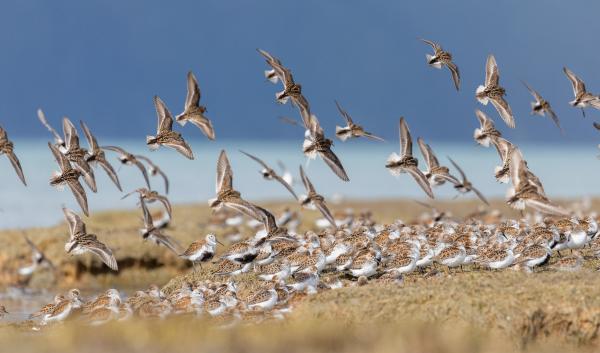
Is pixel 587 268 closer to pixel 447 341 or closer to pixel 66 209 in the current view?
pixel 447 341

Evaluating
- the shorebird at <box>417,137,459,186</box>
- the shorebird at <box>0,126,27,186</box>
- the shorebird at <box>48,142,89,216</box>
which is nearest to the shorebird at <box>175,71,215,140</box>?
the shorebird at <box>48,142,89,216</box>

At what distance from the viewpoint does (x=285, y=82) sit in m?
20.0

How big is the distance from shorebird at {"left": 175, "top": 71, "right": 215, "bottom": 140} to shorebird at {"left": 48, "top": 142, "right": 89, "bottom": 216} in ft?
7.43

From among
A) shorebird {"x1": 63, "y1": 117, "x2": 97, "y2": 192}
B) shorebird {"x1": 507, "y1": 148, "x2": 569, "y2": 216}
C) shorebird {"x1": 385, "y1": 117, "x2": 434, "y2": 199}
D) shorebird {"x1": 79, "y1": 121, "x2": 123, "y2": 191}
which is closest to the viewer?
shorebird {"x1": 507, "y1": 148, "x2": 569, "y2": 216}

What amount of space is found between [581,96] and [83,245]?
10.4m

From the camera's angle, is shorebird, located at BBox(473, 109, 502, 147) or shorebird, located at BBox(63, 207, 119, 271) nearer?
shorebird, located at BBox(63, 207, 119, 271)

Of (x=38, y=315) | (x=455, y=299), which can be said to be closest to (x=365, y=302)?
(x=455, y=299)

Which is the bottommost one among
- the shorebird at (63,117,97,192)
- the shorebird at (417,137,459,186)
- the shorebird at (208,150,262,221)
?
the shorebird at (208,150,262,221)

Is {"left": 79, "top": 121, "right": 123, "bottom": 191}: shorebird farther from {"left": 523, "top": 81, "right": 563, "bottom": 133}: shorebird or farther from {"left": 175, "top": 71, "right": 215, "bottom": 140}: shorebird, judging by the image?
{"left": 523, "top": 81, "right": 563, "bottom": 133}: shorebird

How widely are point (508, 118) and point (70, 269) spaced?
12486 mm

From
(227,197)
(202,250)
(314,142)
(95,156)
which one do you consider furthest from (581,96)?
(95,156)

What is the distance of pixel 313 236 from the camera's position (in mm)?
20188

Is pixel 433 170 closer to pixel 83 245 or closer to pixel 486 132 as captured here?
pixel 486 132

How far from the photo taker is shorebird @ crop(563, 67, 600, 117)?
21359 millimetres
